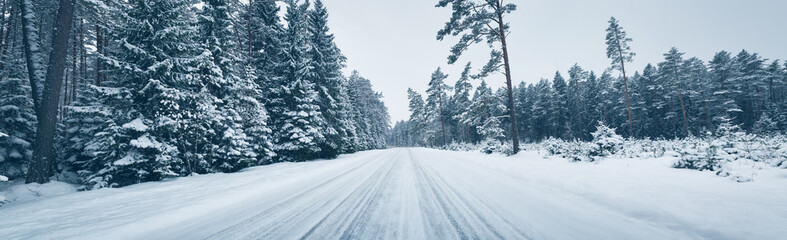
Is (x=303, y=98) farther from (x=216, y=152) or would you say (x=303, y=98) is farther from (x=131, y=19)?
(x=131, y=19)

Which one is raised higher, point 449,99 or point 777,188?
point 449,99

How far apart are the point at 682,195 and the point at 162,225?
743 cm

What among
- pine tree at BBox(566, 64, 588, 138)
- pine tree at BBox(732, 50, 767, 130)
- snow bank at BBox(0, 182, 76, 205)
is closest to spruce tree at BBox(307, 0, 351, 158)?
snow bank at BBox(0, 182, 76, 205)

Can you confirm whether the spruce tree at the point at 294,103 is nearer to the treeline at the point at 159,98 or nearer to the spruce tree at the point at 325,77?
the treeline at the point at 159,98

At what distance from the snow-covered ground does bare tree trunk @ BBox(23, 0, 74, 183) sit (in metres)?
5.49

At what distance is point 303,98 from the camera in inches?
702

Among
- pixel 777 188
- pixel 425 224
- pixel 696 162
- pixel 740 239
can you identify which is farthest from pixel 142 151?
pixel 696 162

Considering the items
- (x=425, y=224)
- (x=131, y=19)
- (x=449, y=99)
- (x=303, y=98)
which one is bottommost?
(x=425, y=224)

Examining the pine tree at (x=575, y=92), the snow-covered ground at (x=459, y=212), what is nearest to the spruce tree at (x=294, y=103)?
the snow-covered ground at (x=459, y=212)

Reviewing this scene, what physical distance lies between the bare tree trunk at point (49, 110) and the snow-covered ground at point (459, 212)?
5.49 meters

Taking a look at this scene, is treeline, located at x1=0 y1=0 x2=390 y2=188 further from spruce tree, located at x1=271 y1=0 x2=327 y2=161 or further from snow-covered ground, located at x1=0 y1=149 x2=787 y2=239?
snow-covered ground, located at x1=0 y1=149 x2=787 y2=239

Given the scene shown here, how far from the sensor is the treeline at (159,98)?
9.23 meters

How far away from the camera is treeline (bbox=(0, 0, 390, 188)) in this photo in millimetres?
9234

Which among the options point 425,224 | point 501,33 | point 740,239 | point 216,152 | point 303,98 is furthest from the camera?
point 303,98
